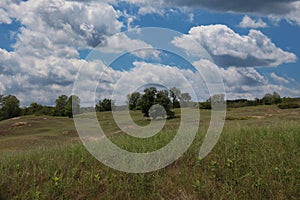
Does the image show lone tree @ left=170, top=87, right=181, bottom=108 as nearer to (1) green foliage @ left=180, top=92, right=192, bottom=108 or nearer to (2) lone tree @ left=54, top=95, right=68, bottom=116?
(1) green foliage @ left=180, top=92, right=192, bottom=108

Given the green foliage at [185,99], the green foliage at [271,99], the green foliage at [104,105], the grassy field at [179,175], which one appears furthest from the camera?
the green foliage at [271,99]

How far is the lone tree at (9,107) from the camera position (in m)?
55.9

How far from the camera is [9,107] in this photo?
56.6 metres

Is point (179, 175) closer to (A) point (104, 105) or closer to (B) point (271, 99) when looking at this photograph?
(A) point (104, 105)

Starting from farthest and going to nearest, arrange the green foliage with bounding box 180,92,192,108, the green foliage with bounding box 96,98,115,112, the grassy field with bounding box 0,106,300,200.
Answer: the green foliage with bounding box 96,98,115,112 < the green foliage with bounding box 180,92,192,108 < the grassy field with bounding box 0,106,300,200

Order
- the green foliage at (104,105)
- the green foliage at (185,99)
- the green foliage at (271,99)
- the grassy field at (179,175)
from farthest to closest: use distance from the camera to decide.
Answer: the green foliage at (271,99) → the green foliage at (104,105) → the green foliage at (185,99) → the grassy field at (179,175)

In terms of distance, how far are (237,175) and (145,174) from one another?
5.86 ft

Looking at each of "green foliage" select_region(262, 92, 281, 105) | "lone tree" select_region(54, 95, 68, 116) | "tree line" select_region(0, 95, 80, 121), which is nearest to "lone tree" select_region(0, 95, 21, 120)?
"tree line" select_region(0, 95, 80, 121)

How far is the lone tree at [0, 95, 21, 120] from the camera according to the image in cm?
5594

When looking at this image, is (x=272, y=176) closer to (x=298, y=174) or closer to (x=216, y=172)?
(x=298, y=174)

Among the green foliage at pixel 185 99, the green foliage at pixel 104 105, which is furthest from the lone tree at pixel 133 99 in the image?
the green foliage at pixel 185 99

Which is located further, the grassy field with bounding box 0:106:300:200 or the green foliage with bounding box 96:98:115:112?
the green foliage with bounding box 96:98:115:112

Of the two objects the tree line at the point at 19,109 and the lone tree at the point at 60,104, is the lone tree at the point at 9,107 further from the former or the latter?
the lone tree at the point at 60,104

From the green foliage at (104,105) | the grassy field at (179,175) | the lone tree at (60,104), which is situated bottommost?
the grassy field at (179,175)
